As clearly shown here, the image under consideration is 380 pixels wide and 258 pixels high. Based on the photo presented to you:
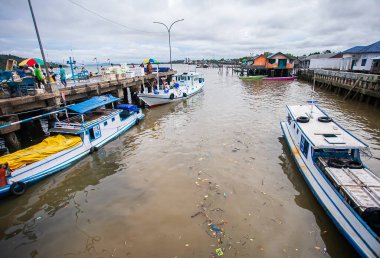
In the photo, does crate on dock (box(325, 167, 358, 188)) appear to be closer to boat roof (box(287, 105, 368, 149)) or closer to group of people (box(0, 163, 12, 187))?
boat roof (box(287, 105, 368, 149))

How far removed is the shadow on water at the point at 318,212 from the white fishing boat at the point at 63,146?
12.5 meters

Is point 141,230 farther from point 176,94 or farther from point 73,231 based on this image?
point 176,94

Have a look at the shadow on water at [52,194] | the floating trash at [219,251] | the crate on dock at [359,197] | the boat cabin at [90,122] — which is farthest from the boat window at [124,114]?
the crate on dock at [359,197]

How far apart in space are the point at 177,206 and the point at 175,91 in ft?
74.1

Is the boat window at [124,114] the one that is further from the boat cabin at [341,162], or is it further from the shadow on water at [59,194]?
the boat cabin at [341,162]

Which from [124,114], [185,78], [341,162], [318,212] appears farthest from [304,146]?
[185,78]

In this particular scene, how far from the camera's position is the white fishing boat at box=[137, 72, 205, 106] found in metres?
26.8

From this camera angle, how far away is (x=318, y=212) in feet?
26.6

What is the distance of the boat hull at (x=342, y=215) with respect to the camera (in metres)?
5.56

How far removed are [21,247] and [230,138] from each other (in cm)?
1274

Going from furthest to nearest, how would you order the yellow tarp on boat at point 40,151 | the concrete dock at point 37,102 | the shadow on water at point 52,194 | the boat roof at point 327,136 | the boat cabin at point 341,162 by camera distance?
1. the concrete dock at point 37,102
2. the yellow tarp on boat at point 40,151
3. the boat roof at point 327,136
4. the shadow on water at point 52,194
5. the boat cabin at point 341,162

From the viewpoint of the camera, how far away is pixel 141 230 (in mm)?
7434

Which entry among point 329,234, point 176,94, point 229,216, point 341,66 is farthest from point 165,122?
point 341,66

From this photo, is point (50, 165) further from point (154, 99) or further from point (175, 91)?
point (175, 91)
